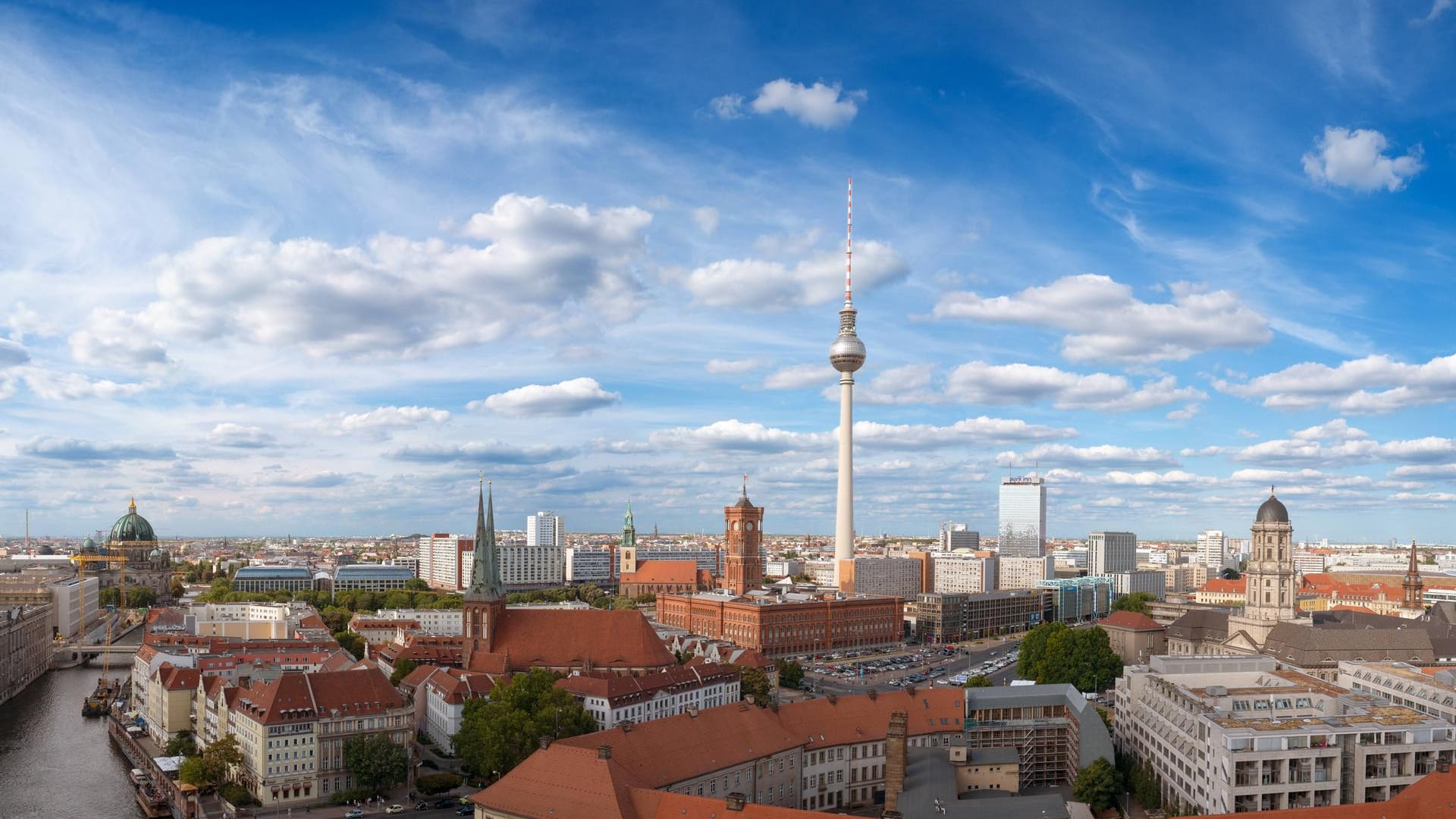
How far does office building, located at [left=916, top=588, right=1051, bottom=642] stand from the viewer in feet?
492

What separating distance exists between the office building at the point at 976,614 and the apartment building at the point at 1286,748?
91684 mm

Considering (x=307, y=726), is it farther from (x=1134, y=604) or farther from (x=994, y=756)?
(x=1134, y=604)

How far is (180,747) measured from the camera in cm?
7044

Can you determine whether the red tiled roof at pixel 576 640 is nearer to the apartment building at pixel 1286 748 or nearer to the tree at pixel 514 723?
the tree at pixel 514 723

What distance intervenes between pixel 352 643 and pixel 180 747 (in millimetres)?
37374

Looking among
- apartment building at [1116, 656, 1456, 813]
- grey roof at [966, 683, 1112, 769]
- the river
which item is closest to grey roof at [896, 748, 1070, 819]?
grey roof at [966, 683, 1112, 769]

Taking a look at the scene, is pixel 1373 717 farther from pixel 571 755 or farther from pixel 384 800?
pixel 384 800

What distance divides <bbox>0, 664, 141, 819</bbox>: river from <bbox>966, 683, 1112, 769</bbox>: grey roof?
45.9 m

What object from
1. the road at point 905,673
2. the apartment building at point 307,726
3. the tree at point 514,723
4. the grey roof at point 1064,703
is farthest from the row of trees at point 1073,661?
the apartment building at point 307,726

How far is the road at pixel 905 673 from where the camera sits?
326 feet

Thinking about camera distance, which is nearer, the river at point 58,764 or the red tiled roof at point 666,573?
the river at point 58,764

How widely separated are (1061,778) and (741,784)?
2039 centimetres

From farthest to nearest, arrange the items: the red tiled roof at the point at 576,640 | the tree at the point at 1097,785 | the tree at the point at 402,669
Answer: the tree at the point at 402,669 → the red tiled roof at the point at 576,640 → the tree at the point at 1097,785

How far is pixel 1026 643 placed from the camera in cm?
9462
